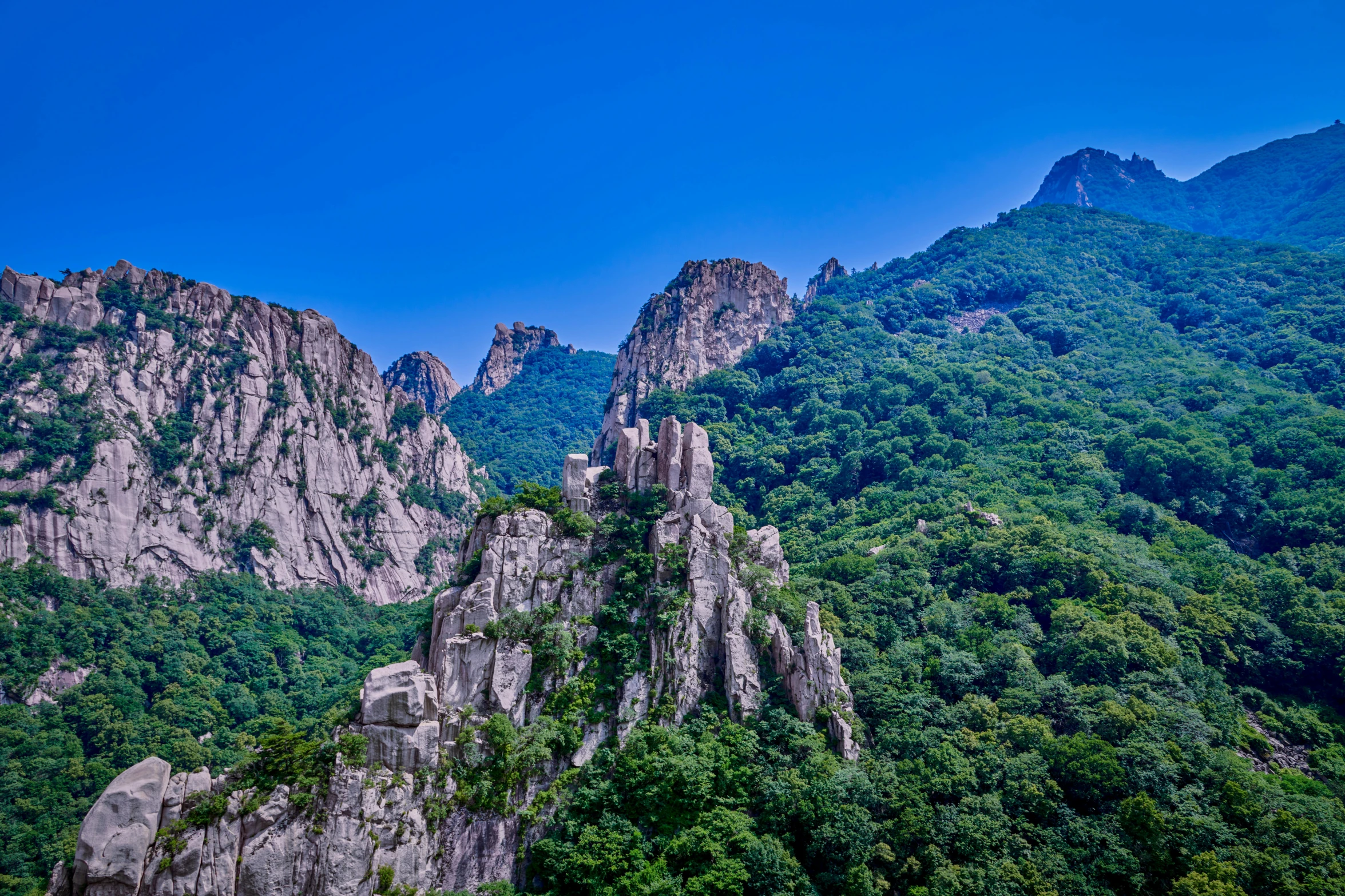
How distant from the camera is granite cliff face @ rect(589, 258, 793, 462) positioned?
111938 mm

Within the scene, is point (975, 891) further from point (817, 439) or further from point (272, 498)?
point (272, 498)

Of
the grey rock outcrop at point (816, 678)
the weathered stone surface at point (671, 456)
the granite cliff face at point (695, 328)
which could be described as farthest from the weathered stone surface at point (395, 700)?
the granite cliff face at point (695, 328)

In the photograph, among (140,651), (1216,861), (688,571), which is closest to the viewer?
(1216,861)

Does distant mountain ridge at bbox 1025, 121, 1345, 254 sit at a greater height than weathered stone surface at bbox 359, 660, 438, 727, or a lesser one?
greater

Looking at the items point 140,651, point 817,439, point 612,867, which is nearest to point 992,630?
point 612,867

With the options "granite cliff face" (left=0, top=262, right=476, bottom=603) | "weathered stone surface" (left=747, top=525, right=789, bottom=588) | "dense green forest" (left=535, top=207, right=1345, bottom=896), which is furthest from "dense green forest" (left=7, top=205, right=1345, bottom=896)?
"granite cliff face" (left=0, top=262, right=476, bottom=603)

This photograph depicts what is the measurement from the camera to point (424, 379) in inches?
7318

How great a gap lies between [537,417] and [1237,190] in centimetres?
17265

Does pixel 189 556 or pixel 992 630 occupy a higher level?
pixel 189 556

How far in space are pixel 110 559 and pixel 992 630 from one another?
8250 cm

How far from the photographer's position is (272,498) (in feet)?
302

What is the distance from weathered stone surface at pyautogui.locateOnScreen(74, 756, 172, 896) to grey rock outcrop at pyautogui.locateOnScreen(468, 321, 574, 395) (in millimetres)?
158093

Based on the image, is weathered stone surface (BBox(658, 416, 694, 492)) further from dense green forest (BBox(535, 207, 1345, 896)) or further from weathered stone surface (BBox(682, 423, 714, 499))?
dense green forest (BBox(535, 207, 1345, 896))

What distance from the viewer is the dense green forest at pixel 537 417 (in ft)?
481
